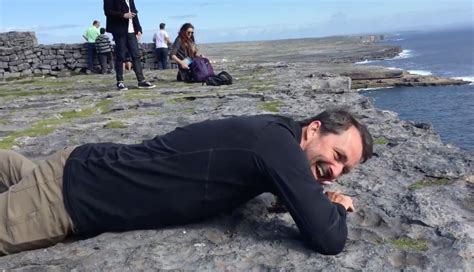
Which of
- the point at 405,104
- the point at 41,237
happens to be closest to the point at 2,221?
the point at 41,237

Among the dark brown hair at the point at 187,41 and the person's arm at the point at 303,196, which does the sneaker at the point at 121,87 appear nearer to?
the dark brown hair at the point at 187,41

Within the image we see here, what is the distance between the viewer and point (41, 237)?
327 cm

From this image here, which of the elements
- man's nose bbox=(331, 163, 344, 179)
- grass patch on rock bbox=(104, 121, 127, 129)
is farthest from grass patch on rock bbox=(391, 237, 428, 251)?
grass patch on rock bbox=(104, 121, 127, 129)

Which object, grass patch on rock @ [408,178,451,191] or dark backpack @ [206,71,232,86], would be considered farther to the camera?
dark backpack @ [206,71,232,86]

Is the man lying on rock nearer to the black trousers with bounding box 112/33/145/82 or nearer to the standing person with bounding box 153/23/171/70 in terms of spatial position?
the black trousers with bounding box 112/33/145/82

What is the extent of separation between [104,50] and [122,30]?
833 centimetres

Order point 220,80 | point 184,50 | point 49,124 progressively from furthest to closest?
point 184,50
point 220,80
point 49,124

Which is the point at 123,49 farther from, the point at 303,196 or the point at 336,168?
the point at 303,196

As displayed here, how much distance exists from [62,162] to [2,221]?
495 mm

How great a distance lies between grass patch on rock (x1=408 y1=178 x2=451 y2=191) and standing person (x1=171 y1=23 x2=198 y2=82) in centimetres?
849

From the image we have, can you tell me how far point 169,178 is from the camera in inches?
126

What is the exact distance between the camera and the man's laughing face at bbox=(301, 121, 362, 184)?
10.6 feet

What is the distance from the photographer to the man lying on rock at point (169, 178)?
3.15 meters

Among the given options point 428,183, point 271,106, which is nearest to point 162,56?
point 271,106
